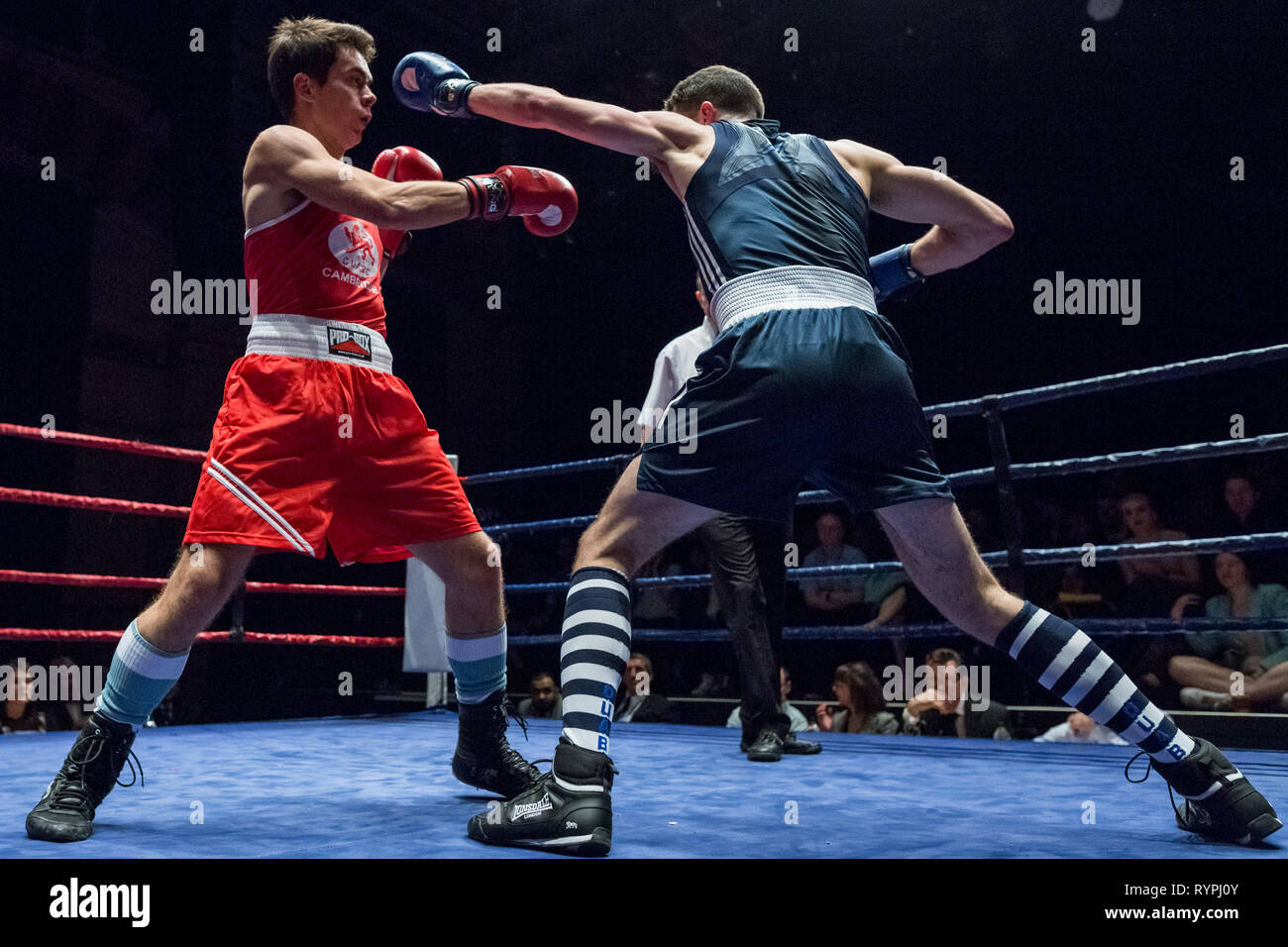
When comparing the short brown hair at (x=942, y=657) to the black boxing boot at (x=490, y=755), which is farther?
the short brown hair at (x=942, y=657)

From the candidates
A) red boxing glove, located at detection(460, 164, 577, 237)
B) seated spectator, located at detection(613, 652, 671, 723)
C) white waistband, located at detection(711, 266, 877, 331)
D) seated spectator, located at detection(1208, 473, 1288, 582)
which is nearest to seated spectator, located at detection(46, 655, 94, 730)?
seated spectator, located at detection(613, 652, 671, 723)

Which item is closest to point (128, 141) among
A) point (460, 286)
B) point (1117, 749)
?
point (460, 286)

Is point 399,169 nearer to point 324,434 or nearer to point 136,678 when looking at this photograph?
point 324,434

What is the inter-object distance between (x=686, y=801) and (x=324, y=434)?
905 millimetres

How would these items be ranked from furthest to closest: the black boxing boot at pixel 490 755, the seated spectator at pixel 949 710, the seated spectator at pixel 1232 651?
the seated spectator at pixel 949 710
the seated spectator at pixel 1232 651
the black boxing boot at pixel 490 755

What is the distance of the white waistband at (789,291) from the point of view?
61.2 inches

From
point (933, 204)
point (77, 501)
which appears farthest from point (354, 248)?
point (77, 501)

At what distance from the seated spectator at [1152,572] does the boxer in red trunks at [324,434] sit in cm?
292

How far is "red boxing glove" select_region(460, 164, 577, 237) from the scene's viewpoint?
1.81 m

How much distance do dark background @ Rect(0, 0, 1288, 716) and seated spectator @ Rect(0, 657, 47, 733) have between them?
77.2 inches

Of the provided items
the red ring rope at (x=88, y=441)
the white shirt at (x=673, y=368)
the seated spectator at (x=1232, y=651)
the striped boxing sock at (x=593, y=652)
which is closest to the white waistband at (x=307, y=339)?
the striped boxing sock at (x=593, y=652)

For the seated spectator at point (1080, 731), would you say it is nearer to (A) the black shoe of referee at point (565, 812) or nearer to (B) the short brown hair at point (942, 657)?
(B) the short brown hair at point (942, 657)

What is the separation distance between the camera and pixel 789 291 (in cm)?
156

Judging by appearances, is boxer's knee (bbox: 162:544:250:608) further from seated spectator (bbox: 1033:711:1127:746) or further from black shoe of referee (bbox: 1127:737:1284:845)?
seated spectator (bbox: 1033:711:1127:746)
